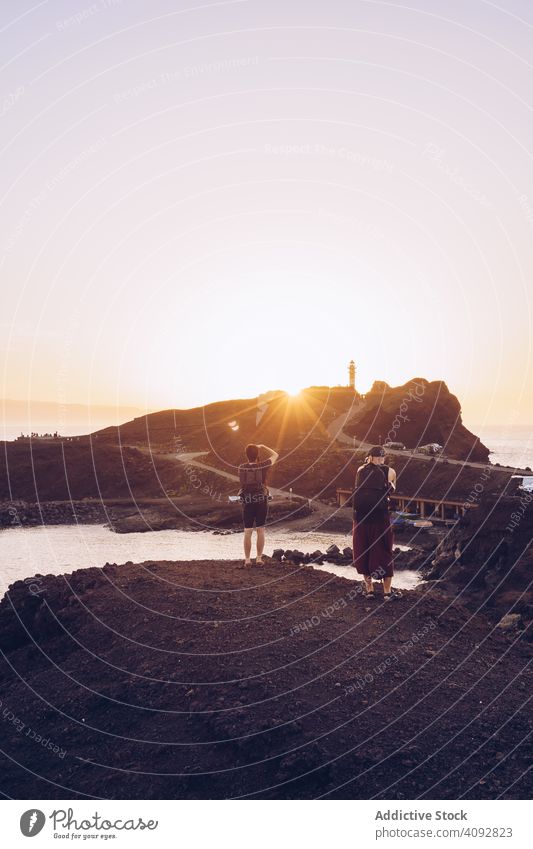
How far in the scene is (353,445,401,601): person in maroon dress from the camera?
40.0 ft

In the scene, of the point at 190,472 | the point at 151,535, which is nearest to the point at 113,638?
the point at 151,535

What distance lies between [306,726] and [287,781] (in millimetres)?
817

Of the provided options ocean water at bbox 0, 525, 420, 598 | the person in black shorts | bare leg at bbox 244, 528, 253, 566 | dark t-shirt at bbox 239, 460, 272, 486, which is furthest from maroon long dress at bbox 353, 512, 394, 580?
ocean water at bbox 0, 525, 420, 598

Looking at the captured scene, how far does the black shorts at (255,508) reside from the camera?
1459 cm

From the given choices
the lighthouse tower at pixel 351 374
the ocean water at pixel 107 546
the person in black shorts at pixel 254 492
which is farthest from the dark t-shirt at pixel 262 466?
the lighthouse tower at pixel 351 374

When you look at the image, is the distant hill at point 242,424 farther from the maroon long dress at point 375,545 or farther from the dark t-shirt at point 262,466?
the maroon long dress at point 375,545

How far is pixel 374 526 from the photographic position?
12188mm

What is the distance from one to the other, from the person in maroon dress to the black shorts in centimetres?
274

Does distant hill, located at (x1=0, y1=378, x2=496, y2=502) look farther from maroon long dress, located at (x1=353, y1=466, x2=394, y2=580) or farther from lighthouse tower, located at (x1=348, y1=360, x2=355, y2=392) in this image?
maroon long dress, located at (x1=353, y1=466, x2=394, y2=580)

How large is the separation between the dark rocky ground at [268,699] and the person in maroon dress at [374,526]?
0.55 m

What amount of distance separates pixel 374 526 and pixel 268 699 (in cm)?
412

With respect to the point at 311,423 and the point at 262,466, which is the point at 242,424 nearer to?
the point at 311,423
